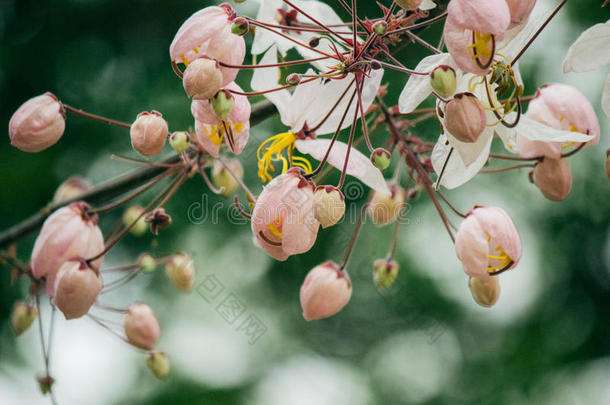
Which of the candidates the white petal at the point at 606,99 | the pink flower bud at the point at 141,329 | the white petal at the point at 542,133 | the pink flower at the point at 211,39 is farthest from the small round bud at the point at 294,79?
the pink flower bud at the point at 141,329

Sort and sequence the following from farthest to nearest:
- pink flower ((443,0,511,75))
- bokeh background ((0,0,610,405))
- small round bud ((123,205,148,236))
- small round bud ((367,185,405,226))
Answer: bokeh background ((0,0,610,405)) → small round bud ((123,205,148,236)) → small round bud ((367,185,405,226)) → pink flower ((443,0,511,75))

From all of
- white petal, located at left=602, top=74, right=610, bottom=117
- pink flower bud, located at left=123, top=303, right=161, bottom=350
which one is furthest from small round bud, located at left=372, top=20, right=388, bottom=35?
pink flower bud, located at left=123, top=303, right=161, bottom=350

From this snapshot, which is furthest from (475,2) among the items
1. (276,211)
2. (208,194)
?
(208,194)

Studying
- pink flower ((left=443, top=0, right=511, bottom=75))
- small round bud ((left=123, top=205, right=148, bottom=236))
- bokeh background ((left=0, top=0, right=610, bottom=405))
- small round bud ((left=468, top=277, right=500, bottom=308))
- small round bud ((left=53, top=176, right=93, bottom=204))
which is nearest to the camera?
pink flower ((left=443, top=0, right=511, bottom=75))

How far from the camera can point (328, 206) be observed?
511 millimetres

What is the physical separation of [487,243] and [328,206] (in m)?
0.16

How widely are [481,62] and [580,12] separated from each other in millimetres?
2091

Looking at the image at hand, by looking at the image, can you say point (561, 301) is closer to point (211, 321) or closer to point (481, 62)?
point (211, 321)

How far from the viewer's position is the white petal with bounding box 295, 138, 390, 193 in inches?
24.6

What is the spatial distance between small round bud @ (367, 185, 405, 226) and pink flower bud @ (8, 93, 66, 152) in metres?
0.37

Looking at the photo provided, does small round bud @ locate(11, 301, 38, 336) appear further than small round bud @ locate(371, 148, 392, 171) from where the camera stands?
Yes

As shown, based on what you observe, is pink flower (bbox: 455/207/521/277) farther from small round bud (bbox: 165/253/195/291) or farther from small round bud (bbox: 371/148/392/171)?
small round bud (bbox: 165/253/195/291)

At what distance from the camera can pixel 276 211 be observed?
530mm

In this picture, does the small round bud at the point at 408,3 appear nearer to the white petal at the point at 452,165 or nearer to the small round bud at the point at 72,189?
the white petal at the point at 452,165
